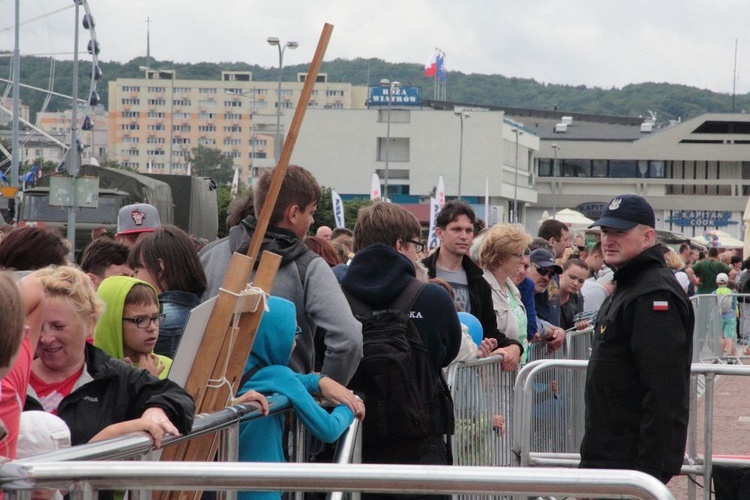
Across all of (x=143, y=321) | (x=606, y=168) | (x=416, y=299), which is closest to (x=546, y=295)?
(x=416, y=299)

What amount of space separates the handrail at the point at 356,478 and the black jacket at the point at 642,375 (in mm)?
2264

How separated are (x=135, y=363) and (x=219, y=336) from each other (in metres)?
0.63

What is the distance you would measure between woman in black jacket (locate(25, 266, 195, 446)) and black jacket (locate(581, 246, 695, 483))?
198cm

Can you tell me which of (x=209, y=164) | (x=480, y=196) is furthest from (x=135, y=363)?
(x=209, y=164)

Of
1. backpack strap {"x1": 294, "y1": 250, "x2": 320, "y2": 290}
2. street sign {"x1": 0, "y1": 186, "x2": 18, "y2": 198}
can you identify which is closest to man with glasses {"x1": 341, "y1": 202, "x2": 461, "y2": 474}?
backpack strap {"x1": 294, "y1": 250, "x2": 320, "y2": 290}

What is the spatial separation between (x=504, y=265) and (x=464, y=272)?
494 millimetres

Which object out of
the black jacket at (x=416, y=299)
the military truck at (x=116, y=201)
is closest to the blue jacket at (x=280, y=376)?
the black jacket at (x=416, y=299)

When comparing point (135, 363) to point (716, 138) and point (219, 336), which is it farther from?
point (716, 138)

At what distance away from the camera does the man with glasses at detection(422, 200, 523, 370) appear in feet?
22.8

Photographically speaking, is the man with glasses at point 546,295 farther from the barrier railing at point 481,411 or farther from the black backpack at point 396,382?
the black backpack at point 396,382

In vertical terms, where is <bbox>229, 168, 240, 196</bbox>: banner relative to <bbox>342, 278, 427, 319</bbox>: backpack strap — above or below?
above

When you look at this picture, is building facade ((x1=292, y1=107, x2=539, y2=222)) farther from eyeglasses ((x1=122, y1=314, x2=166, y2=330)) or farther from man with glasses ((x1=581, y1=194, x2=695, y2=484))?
eyeglasses ((x1=122, y1=314, x2=166, y2=330))

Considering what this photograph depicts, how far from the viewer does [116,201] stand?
26.6 metres

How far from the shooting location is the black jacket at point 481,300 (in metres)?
6.95
